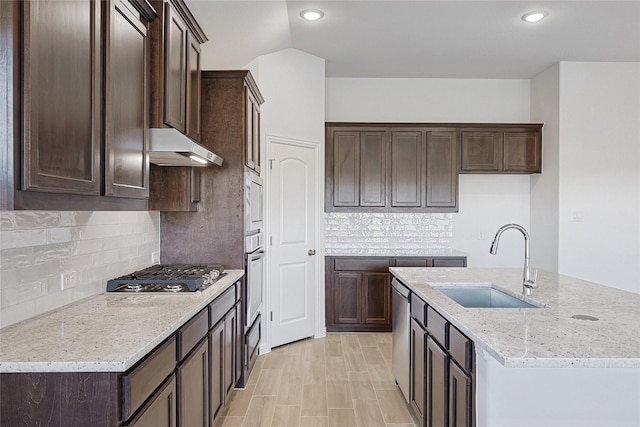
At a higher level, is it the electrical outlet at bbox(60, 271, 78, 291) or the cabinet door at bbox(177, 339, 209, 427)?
the electrical outlet at bbox(60, 271, 78, 291)

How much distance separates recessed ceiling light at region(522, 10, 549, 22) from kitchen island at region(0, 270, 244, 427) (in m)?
3.40

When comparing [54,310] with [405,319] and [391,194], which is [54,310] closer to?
[405,319]

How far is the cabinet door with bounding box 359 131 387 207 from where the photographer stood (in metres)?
5.09

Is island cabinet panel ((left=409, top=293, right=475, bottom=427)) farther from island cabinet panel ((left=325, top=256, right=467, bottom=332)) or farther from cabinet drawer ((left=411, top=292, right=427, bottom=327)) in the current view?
island cabinet panel ((left=325, top=256, right=467, bottom=332))

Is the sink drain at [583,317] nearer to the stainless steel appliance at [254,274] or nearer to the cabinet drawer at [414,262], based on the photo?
the stainless steel appliance at [254,274]

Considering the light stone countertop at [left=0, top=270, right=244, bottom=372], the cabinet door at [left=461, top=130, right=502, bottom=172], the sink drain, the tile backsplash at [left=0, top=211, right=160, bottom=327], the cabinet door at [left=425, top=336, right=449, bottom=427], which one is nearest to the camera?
the light stone countertop at [left=0, top=270, right=244, bottom=372]

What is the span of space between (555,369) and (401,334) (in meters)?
1.50

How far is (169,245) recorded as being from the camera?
3256 mm

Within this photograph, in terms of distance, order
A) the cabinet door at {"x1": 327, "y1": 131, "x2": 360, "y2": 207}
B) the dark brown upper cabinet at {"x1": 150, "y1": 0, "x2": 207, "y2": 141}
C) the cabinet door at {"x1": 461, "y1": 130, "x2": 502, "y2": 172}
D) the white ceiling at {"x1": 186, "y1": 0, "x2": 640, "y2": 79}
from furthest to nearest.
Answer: the cabinet door at {"x1": 461, "y1": 130, "x2": 502, "y2": 172}
the cabinet door at {"x1": 327, "y1": 131, "x2": 360, "y2": 207}
the white ceiling at {"x1": 186, "y1": 0, "x2": 640, "y2": 79}
the dark brown upper cabinet at {"x1": 150, "y1": 0, "x2": 207, "y2": 141}

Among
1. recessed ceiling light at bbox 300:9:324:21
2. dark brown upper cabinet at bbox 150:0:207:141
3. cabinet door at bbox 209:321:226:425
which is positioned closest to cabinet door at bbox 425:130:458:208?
recessed ceiling light at bbox 300:9:324:21

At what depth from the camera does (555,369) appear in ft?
5.20

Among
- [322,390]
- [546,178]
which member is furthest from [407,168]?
[322,390]

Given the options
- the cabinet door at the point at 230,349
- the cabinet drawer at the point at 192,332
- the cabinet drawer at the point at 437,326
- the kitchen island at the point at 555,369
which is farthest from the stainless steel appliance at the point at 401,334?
the cabinet drawer at the point at 192,332

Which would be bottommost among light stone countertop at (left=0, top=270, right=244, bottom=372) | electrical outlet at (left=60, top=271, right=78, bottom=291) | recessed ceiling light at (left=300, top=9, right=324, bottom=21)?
light stone countertop at (left=0, top=270, right=244, bottom=372)
